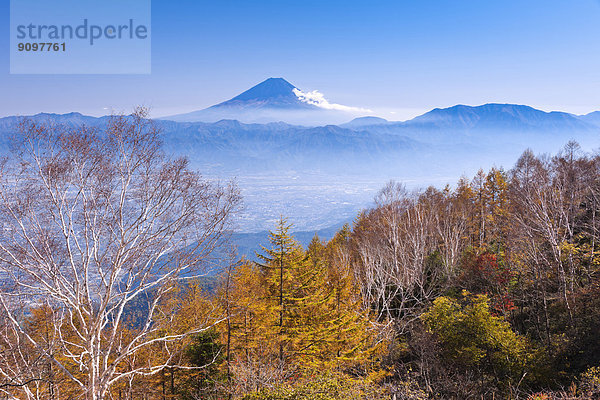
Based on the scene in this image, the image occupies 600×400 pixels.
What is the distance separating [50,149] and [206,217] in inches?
181

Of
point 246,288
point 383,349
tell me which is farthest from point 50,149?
point 383,349

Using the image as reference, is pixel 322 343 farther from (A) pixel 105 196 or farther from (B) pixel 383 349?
(A) pixel 105 196

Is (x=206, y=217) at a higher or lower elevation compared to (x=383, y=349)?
higher

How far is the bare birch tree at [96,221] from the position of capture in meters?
9.02

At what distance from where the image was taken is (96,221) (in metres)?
10.2

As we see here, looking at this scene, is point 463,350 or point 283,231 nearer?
point 463,350

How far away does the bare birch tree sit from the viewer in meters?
9.02

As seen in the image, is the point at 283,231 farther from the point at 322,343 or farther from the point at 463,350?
the point at 463,350

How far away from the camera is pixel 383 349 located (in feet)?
67.2

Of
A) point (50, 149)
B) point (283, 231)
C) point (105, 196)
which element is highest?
point (50, 149)

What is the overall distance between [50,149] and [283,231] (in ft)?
36.7

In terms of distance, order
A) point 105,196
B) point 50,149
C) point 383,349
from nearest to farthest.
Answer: point 50,149 < point 105,196 < point 383,349

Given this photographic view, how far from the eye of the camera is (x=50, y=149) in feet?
30.2

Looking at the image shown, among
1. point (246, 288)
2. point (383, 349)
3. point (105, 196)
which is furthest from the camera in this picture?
point (383, 349)
